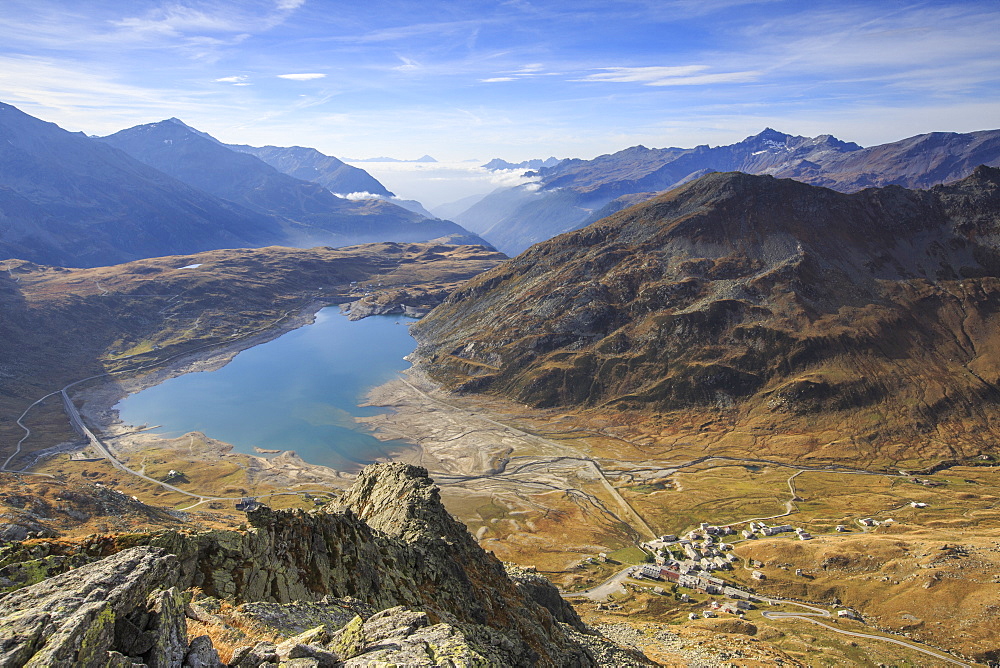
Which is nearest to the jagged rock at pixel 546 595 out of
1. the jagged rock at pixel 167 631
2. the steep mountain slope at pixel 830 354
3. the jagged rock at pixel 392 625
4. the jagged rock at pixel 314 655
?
the jagged rock at pixel 392 625

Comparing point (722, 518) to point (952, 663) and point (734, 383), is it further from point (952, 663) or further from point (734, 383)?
point (734, 383)

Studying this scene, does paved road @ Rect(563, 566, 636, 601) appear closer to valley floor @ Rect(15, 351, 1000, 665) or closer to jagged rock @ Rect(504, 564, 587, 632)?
valley floor @ Rect(15, 351, 1000, 665)

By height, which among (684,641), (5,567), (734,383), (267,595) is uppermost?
(5,567)

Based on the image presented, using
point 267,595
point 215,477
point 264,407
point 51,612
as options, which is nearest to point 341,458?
point 215,477

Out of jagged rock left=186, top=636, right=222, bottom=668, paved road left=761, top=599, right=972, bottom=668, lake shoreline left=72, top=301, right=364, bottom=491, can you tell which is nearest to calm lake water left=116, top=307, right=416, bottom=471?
lake shoreline left=72, top=301, right=364, bottom=491

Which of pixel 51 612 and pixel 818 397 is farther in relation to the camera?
pixel 818 397

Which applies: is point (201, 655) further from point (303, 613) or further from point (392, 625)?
point (303, 613)
